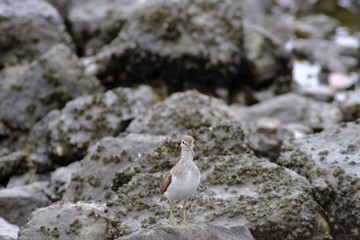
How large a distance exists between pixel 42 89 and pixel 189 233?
320 inches

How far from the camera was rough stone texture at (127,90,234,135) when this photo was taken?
38.4 feet

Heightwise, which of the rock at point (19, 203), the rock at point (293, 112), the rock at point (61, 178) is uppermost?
the rock at point (19, 203)

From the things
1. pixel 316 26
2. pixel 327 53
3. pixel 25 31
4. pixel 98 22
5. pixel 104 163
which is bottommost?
pixel 316 26

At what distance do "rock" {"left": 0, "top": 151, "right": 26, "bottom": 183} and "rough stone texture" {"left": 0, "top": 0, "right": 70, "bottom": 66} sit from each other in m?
4.37

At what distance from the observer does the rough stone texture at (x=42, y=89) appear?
46.7ft

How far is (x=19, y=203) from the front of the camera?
403 inches

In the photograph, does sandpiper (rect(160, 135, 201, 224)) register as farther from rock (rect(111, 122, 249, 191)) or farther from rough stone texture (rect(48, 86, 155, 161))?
rough stone texture (rect(48, 86, 155, 161))

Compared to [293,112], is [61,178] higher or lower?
higher

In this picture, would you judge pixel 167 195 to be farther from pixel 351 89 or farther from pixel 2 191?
pixel 351 89

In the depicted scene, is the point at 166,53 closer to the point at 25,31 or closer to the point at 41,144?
the point at 41,144

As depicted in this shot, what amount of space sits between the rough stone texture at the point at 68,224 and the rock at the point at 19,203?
5.58ft

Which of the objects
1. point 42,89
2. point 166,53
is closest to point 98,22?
point 166,53

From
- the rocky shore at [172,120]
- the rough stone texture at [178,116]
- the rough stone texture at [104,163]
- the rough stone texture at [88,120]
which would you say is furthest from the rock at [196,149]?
the rough stone texture at [88,120]

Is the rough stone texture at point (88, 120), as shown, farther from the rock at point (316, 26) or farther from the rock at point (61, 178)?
the rock at point (316, 26)
